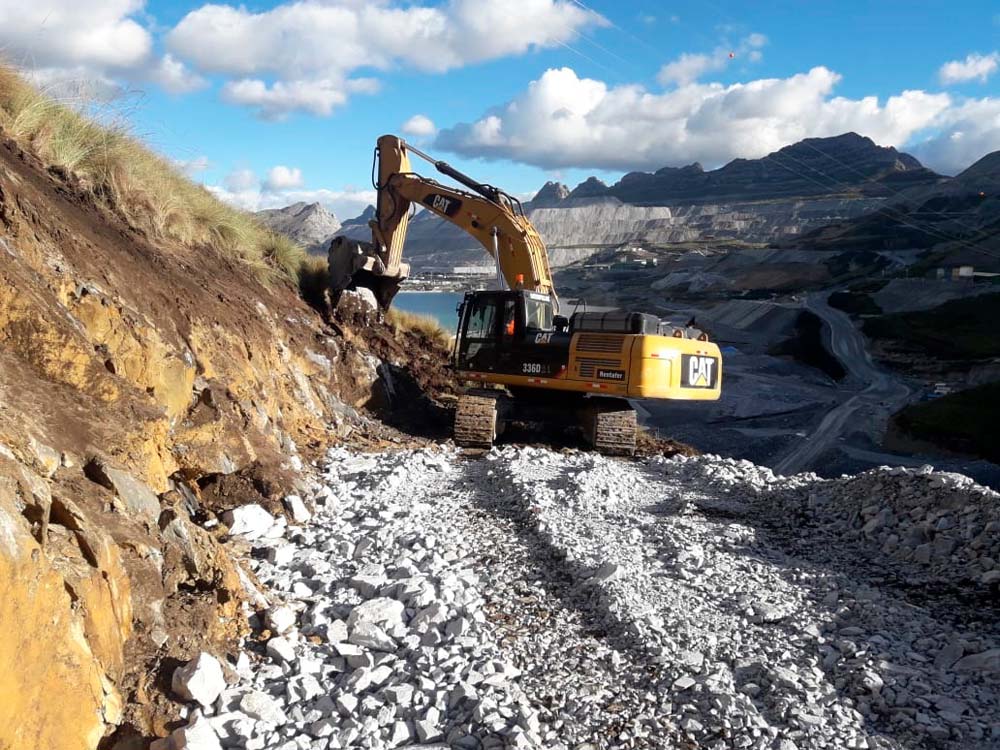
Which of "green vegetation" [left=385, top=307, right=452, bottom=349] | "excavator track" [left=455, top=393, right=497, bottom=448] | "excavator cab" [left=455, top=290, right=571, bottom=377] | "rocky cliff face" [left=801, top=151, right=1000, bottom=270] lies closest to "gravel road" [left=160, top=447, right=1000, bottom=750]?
"excavator track" [left=455, top=393, right=497, bottom=448]

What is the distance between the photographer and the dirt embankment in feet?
10.6

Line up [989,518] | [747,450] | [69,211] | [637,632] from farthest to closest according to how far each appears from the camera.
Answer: [747,450] → [69,211] → [989,518] → [637,632]

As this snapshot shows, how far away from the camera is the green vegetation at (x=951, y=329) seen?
112ft

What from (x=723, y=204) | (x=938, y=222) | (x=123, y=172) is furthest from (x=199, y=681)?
(x=723, y=204)

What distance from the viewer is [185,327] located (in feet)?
26.4

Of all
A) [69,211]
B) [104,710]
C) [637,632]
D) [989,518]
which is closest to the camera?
[104,710]

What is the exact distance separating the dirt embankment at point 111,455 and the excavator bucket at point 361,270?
428 cm

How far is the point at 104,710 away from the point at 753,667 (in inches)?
136

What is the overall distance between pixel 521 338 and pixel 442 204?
11.6 ft

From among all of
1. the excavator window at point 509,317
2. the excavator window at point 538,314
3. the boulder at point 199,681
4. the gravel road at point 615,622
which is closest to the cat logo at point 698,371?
the excavator window at point 538,314

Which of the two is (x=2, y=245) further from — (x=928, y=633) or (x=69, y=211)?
(x=928, y=633)

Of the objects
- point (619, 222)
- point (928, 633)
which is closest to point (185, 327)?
point (928, 633)

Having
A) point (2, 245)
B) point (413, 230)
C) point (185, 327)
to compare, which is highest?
point (413, 230)

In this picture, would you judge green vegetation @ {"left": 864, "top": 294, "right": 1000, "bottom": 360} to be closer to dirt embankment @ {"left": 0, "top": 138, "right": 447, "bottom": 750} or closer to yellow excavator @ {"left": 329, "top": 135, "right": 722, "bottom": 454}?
yellow excavator @ {"left": 329, "top": 135, "right": 722, "bottom": 454}
